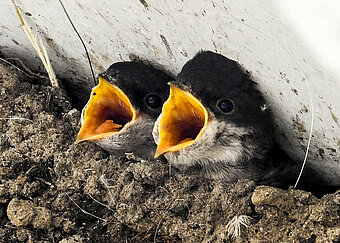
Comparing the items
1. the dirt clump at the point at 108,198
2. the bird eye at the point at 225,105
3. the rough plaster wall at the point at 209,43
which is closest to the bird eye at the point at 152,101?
the rough plaster wall at the point at 209,43

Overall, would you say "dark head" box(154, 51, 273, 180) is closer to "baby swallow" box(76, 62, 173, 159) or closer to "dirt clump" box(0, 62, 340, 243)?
"dirt clump" box(0, 62, 340, 243)

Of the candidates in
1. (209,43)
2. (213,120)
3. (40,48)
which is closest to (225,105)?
(213,120)

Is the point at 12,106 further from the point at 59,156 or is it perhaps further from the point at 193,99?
the point at 193,99

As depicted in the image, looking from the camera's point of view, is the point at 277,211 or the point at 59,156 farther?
the point at 59,156

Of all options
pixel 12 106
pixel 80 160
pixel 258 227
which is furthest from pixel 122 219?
pixel 12 106

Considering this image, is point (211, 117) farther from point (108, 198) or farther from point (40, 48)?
point (40, 48)

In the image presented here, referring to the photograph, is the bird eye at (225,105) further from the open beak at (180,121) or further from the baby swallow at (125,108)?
the baby swallow at (125,108)

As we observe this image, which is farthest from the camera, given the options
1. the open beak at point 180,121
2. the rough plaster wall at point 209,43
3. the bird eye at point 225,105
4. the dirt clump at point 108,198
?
the bird eye at point 225,105
